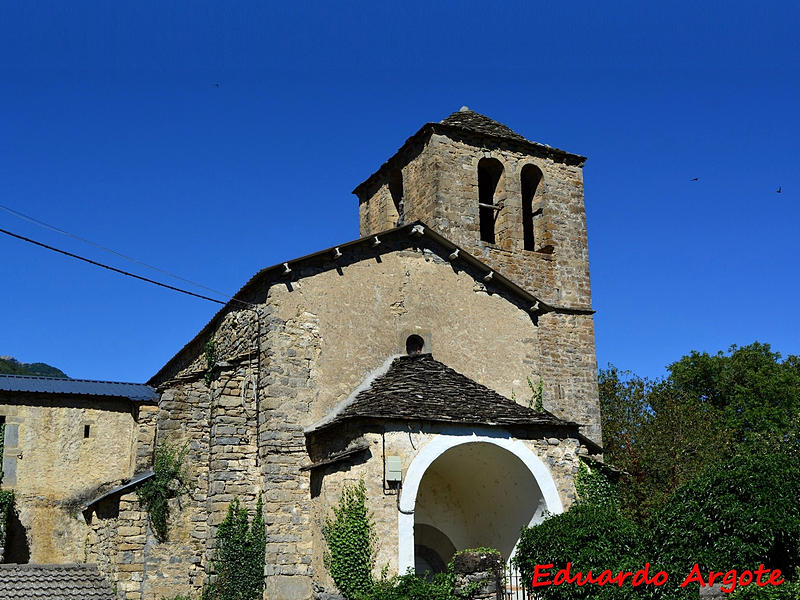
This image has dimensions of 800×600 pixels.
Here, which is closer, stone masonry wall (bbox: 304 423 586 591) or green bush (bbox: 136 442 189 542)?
stone masonry wall (bbox: 304 423 586 591)

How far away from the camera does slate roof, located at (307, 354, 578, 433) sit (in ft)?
42.3

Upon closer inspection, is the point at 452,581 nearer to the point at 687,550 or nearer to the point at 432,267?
the point at 687,550

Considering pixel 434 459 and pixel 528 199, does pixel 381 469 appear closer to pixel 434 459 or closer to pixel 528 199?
pixel 434 459

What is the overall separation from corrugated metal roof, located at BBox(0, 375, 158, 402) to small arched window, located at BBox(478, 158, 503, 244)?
1021 cm

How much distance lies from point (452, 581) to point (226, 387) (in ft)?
19.2

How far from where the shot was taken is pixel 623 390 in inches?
1087

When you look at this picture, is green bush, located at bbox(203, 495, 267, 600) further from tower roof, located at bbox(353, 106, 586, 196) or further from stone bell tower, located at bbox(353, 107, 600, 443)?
tower roof, located at bbox(353, 106, 586, 196)

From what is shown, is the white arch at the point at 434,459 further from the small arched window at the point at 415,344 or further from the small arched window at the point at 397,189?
the small arched window at the point at 397,189

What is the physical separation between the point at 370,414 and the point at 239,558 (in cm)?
Result: 370

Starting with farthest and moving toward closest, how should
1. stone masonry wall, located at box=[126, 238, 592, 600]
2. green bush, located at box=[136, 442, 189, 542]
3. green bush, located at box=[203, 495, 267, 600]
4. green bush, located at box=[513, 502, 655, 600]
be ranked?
green bush, located at box=[136, 442, 189, 542]
stone masonry wall, located at box=[126, 238, 592, 600]
green bush, located at box=[203, 495, 267, 600]
green bush, located at box=[513, 502, 655, 600]

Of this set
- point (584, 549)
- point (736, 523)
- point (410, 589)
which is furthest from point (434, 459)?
point (736, 523)

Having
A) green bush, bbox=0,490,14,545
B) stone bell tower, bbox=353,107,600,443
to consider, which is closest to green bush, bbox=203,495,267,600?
green bush, bbox=0,490,14,545

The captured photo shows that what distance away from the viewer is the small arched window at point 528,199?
2161cm

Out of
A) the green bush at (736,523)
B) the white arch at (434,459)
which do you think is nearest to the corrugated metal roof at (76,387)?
the white arch at (434,459)
